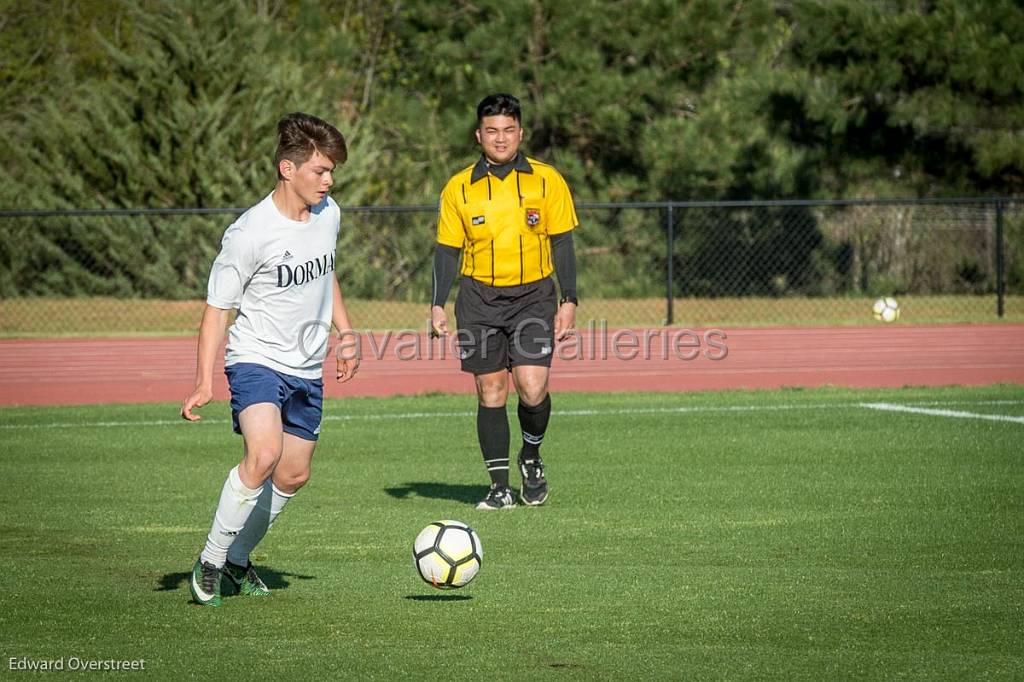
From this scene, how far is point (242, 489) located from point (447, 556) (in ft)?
3.09

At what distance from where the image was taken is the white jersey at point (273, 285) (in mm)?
6215

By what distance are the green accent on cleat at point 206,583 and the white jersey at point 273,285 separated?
0.87 meters

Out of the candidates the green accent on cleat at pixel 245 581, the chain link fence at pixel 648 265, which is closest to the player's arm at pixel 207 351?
the green accent on cleat at pixel 245 581

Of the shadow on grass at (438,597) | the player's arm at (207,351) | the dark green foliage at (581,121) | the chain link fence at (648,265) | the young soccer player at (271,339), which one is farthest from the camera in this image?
the dark green foliage at (581,121)

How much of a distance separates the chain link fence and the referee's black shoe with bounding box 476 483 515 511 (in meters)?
13.3

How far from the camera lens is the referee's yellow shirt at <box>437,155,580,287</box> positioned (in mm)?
8703

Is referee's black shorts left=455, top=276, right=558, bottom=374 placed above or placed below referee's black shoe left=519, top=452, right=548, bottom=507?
above

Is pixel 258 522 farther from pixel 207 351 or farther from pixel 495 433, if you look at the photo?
pixel 495 433

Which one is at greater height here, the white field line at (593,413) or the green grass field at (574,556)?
the green grass field at (574,556)

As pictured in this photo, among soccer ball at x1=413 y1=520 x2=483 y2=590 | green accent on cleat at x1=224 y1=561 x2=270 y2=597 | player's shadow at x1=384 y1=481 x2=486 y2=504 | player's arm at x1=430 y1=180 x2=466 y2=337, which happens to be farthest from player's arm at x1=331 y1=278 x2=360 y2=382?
player's shadow at x1=384 y1=481 x2=486 y2=504

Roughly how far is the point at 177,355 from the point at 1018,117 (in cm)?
1561

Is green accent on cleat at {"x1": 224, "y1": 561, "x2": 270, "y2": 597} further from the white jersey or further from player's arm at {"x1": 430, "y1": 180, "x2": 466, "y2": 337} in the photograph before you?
player's arm at {"x1": 430, "y1": 180, "x2": 466, "y2": 337}

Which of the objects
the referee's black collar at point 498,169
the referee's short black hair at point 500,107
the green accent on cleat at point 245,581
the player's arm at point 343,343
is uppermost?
the referee's short black hair at point 500,107

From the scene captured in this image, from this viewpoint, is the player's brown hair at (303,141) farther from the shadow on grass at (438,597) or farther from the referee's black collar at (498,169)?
the referee's black collar at (498,169)
